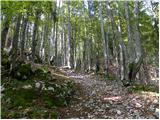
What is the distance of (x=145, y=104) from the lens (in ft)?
32.0

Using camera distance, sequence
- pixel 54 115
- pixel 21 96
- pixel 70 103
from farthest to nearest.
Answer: pixel 70 103 → pixel 21 96 → pixel 54 115

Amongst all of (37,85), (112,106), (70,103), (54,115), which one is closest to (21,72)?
(37,85)

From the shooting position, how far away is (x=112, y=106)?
9672mm

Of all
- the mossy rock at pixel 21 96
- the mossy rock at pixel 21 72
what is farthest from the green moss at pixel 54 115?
the mossy rock at pixel 21 72

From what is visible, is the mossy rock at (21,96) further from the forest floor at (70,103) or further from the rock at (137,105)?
the rock at (137,105)

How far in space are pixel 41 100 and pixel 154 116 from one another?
4.42m

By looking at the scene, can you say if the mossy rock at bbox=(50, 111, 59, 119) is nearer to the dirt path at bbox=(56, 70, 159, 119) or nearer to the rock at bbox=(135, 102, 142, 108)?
the dirt path at bbox=(56, 70, 159, 119)

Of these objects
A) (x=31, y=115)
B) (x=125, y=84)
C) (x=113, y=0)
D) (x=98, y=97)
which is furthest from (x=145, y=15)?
(x=31, y=115)

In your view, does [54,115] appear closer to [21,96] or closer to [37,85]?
[21,96]

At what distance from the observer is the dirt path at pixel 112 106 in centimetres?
884

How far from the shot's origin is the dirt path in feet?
Result: 29.0

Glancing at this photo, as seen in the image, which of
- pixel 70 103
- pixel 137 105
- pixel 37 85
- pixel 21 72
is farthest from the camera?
pixel 21 72

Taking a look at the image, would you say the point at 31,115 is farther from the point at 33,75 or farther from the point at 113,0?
the point at 113,0

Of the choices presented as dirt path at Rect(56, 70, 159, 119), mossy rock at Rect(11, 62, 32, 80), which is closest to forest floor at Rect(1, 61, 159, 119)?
dirt path at Rect(56, 70, 159, 119)
